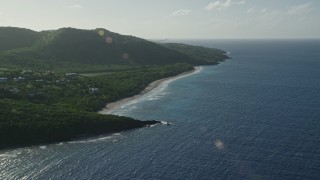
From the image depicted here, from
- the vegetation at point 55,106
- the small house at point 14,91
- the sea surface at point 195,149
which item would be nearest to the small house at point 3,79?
the vegetation at point 55,106

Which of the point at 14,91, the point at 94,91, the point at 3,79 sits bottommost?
the point at 94,91

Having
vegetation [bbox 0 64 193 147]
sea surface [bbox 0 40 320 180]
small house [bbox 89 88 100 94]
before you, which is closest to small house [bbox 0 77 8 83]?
vegetation [bbox 0 64 193 147]

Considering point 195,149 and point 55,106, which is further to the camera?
point 55,106

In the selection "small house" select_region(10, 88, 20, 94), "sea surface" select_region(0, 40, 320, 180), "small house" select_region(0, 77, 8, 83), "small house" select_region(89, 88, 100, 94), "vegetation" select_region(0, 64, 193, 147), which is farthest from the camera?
"small house" select_region(89, 88, 100, 94)

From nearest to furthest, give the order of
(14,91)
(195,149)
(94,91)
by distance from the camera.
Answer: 1. (195,149)
2. (14,91)
3. (94,91)

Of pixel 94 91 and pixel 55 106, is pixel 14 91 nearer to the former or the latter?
pixel 55 106

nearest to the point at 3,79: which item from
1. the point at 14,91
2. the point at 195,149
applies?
the point at 14,91

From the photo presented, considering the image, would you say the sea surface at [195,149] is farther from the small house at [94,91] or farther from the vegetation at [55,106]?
the small house at [94,91]

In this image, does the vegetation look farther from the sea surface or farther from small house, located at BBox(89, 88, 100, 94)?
Result: the sea surface

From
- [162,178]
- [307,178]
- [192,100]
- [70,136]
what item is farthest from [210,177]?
[192,100]

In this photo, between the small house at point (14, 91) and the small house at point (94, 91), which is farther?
the small house at point (94, 91)

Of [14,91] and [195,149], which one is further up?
[14,91]
